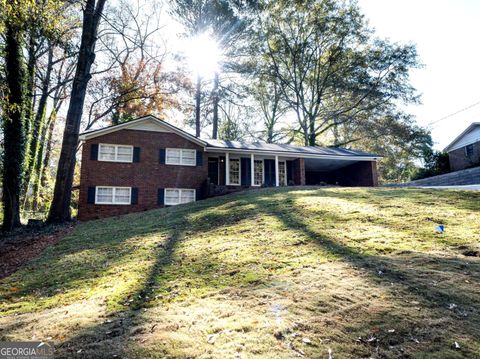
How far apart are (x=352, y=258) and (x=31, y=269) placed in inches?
270

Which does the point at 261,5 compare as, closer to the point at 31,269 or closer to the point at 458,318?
the point at 31,269

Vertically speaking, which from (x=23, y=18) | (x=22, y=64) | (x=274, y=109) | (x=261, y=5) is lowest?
(x=23, y=18)

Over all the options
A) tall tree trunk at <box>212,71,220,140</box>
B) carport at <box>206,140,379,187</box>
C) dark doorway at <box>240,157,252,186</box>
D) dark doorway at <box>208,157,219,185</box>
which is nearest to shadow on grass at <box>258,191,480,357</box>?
carport at <box>206,140,379,187</box>

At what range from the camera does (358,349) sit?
2721mm

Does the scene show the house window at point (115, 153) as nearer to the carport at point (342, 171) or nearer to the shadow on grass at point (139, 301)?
the shadow on grass at point (139, 301)

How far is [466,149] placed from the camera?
2488 cm

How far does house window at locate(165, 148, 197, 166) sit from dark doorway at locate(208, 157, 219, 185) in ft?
6.20

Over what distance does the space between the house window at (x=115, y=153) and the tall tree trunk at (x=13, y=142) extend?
154 inches

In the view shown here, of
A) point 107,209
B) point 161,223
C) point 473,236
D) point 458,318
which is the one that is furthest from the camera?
point 107,209

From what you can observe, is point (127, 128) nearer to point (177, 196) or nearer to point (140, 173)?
point (140, 173)

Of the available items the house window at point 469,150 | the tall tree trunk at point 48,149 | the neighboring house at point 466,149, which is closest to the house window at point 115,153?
the tall tree trunk at point 48,149

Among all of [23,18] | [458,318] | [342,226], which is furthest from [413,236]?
[23,18]

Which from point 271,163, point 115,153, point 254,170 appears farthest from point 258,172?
point 115,153

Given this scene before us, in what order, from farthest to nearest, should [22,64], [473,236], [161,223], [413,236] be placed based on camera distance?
[22,64] < [161,223] < [413,236] < [473,236]
